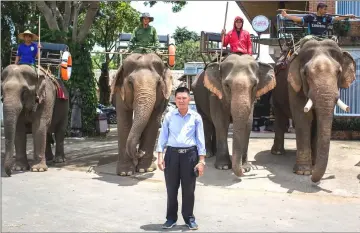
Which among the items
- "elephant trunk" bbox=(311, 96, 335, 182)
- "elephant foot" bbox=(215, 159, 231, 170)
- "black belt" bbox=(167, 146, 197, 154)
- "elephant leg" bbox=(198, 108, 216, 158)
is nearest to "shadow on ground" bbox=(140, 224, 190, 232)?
"black belt" bbox=(167, 146, 197, 154)

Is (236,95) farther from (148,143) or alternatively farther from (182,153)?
(182,153)

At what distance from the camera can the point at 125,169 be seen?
10.5 meters

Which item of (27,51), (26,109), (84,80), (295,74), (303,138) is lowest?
(303,138)

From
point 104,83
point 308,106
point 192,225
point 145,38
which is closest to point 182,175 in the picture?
point 192,225

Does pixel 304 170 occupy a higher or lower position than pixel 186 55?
lower

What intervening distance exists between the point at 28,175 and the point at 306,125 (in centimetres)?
587

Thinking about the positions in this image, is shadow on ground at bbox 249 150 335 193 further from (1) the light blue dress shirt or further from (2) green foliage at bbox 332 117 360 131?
(2) green foliage at bbox 332 117 360 131

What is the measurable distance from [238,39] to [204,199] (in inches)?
159

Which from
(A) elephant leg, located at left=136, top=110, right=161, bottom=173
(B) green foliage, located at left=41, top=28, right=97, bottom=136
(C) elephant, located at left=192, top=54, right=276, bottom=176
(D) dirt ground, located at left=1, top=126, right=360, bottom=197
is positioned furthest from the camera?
(B) green foliage, located at left=41, top=28, right=97, bottom=136

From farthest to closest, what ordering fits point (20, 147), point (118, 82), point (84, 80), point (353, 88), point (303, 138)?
point (84, 80) < point (353, 88) < point (20, 147) < point (118, 82) < point (303, 138)

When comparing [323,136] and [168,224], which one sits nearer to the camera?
[168,224]

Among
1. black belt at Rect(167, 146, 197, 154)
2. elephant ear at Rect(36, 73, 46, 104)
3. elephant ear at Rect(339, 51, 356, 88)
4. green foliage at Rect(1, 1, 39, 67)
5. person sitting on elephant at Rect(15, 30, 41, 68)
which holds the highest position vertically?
green foliage at Rect(1, 1, 39, 67)

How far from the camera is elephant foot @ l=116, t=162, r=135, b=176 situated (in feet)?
34.1

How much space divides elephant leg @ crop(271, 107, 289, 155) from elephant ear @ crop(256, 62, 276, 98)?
92.7 inches
